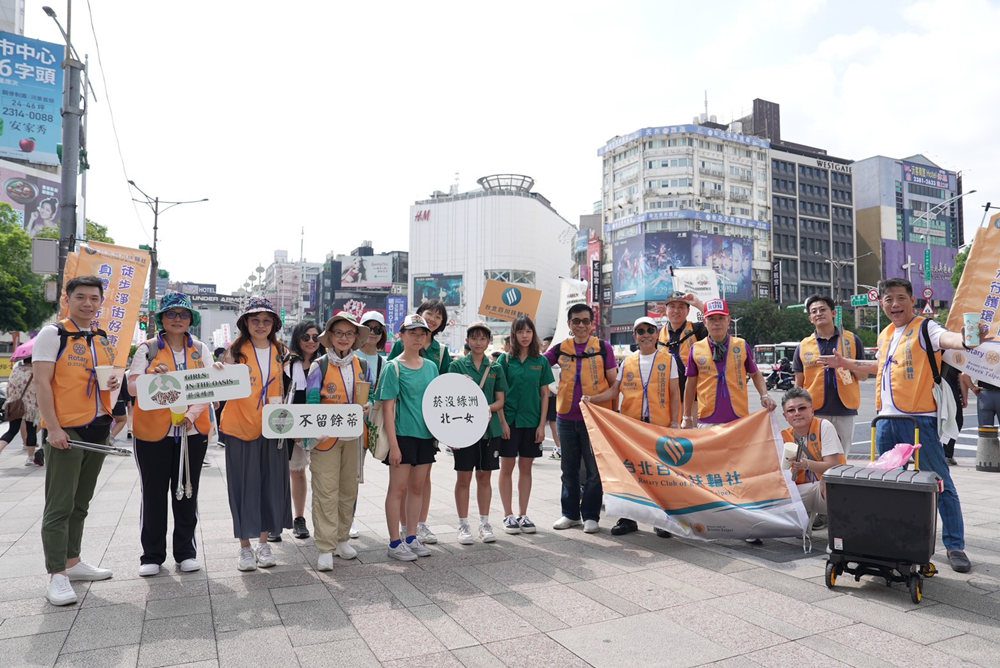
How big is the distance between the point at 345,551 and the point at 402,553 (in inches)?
16.2

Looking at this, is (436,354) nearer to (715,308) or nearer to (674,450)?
(674,450)

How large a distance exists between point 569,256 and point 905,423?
331 ft

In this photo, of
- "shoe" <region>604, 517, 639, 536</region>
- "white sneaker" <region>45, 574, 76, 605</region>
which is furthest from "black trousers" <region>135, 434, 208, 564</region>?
"shoe" <region>604, 517, 639, 536</region>

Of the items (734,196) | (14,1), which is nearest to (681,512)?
(14,1)

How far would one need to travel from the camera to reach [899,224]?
89.2 metres

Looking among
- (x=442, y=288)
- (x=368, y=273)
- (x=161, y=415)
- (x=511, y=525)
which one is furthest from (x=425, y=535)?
(x=368, y=273)

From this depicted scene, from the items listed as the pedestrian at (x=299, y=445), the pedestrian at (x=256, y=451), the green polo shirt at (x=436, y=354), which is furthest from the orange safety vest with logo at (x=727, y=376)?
the pedestrian at (x=256, y=451)

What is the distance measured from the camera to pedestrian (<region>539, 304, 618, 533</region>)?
5816mm

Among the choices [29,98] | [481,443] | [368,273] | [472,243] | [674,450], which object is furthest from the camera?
[368,273]

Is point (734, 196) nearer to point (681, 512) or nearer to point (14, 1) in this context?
point (14, 1)

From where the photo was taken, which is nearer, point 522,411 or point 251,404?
point 251,404

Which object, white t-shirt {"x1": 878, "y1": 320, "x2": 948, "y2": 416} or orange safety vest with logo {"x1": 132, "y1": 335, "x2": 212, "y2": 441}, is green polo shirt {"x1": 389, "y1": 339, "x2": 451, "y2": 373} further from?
white t-shirt {"x1": 878, "y1": 320, "x2": 948, "y2": 416}

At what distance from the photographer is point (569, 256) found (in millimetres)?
104562

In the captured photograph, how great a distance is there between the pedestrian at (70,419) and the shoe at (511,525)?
114 inches
